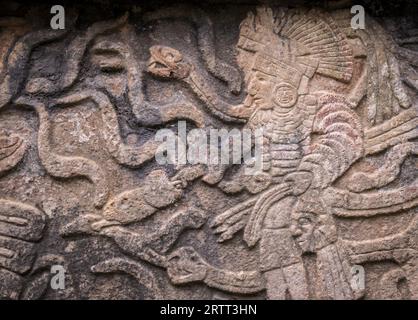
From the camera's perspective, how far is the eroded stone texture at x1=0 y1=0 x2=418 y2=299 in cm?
215

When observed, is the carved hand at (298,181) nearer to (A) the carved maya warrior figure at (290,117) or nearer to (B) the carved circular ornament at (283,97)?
(A) the carved maya warrior figure at (290,117)

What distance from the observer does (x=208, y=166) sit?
2230 millimetres

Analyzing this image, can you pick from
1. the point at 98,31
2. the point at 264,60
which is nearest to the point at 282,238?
the point at 264,60

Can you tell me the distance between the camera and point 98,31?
2221mm

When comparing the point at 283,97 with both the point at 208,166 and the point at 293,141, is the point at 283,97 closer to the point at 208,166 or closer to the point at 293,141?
the point at 293,141

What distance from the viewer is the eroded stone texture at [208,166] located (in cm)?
215

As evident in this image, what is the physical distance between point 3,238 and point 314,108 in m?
1.37

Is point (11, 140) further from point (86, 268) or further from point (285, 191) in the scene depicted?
point (285, 191)

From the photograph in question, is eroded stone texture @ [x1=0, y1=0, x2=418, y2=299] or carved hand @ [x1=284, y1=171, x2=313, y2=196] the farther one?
carved hand @ [x1=284, y1=171, x2=313, y2=196]

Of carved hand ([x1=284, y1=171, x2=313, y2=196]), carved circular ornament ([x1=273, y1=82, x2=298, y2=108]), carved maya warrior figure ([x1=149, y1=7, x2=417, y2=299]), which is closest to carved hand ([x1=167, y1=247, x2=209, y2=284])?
carved maya warrior figure ([x1=149, y1=7, x2=417, y2=299])

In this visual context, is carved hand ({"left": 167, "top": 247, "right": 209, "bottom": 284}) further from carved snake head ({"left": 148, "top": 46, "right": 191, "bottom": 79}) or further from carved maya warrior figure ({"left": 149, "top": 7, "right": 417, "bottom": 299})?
carved snake head ({"left": 148, "top": 46, "right": 191, "bottom": 79})

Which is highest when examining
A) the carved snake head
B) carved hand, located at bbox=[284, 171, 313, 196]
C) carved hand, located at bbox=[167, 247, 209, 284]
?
the carved snake head

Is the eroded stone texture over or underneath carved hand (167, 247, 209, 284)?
over
